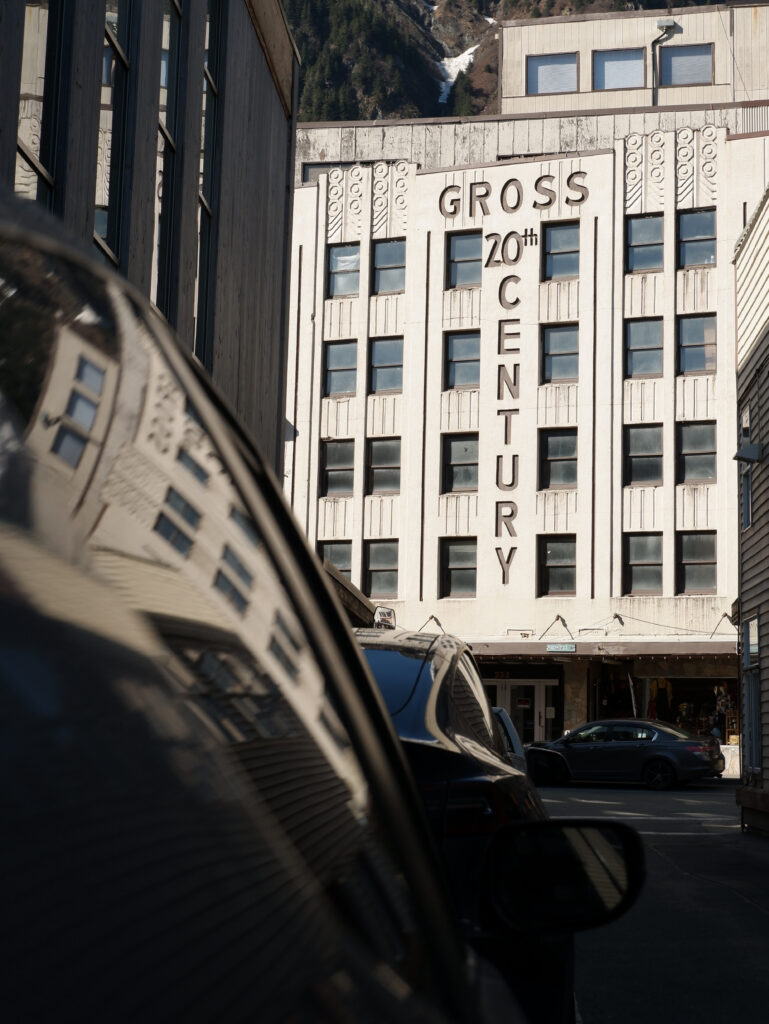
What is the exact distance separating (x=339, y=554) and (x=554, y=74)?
23822mm

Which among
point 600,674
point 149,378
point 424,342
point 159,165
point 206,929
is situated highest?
point 424,342

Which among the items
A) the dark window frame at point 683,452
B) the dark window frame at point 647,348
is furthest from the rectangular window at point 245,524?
the dark window frame at point 647,348

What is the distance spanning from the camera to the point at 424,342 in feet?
127

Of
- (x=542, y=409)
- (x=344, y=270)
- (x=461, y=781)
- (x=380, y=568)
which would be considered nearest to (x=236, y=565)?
(x=461, y=781)

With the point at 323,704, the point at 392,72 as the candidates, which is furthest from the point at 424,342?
the point at 392,72

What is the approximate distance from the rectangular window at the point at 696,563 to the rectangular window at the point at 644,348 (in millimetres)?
4772

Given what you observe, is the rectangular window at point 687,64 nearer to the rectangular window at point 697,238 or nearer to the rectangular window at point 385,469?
the rectangular window at point 697,238

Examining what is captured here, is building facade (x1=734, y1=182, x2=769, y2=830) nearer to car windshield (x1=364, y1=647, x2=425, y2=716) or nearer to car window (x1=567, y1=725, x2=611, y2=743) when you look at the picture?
car window (x1=567, y1=725, x2=611, y2=743)

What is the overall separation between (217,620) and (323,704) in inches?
6.4

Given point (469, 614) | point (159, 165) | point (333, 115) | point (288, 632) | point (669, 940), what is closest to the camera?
point (288, 632)

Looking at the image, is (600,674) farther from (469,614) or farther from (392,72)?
(392,72)

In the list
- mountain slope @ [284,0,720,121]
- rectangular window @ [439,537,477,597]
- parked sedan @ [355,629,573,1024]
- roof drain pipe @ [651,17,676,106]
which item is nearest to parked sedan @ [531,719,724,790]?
rectangular window @ [439,537,477,597]

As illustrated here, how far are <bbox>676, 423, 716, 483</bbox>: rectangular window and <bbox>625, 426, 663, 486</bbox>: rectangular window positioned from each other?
566 millimetres

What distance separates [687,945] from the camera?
7.91 m
